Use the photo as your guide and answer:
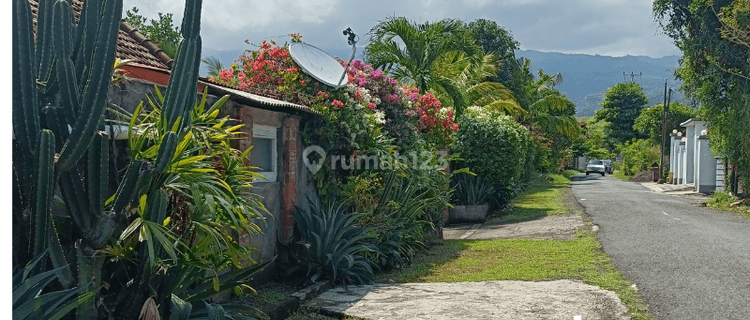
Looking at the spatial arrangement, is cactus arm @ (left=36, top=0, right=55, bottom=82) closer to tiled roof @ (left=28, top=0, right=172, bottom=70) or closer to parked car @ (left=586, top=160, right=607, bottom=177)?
tiled roof @ (left=28, top=0, right=172, bottom=70)

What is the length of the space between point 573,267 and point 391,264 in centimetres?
258

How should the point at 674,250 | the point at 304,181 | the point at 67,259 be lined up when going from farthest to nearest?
1. the point at 674,250
2. the point at 304,181
3. the point at 67,259

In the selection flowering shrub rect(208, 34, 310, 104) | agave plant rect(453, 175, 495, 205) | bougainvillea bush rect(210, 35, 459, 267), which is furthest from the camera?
agave plant rect(453, 175, 495, 205)

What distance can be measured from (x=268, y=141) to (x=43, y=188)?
4572mm

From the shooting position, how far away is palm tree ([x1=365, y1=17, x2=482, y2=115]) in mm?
17609

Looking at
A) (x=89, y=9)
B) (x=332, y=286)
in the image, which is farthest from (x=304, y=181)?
(x=89, y=9)

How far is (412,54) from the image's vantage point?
1800 centimetres

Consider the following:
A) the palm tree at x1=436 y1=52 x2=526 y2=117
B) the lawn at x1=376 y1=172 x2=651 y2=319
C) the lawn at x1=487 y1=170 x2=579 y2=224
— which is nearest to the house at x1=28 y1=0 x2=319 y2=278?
the lawn at x1=376 y1=172 x2=651 y2=319

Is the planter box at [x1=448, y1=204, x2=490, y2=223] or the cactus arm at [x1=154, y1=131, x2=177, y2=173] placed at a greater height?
the cactus arm at [x1=154, y1=131, x2=177, y2=173]

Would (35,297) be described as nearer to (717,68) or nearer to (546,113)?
(717,68)

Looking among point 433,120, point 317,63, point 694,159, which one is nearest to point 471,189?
point 433,120

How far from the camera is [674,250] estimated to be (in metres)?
10.8

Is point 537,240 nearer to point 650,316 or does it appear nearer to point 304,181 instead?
point 304,181

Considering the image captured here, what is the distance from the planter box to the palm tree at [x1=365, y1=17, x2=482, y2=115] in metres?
2.62
